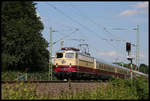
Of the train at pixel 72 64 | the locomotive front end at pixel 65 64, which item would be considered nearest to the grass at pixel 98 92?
the locomotive front end at pixel 65 64

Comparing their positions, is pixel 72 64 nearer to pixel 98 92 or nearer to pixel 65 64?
pixel 65 64

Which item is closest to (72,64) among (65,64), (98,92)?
(65,64)

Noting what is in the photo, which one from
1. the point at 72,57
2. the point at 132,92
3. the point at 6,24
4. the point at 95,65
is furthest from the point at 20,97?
the point at 95,65

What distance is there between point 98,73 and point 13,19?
33922 millimetres

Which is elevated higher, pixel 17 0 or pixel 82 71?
pixel 17 0

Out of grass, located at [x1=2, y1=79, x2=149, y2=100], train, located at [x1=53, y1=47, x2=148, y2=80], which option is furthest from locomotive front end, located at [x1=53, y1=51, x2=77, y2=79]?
grass, located at [x1=2, y1=79, x2=149, y2=100]

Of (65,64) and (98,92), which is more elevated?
(65,64)

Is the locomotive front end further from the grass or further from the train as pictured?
the grass

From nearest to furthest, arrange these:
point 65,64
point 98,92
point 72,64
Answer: point 98,92
point 72,64
point 65,64

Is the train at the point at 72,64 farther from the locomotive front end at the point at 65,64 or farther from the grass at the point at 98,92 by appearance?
the grass at the point at 98,92

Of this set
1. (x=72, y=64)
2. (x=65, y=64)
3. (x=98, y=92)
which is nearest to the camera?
(x=98, y=92)

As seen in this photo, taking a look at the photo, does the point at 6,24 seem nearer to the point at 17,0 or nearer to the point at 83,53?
the point at 17,0

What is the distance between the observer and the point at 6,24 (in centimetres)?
512

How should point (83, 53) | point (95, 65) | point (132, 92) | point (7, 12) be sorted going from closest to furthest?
1. point (7, 12)
2. point (132, 92)
3. point (83, 53)
4. point (95, 65)
